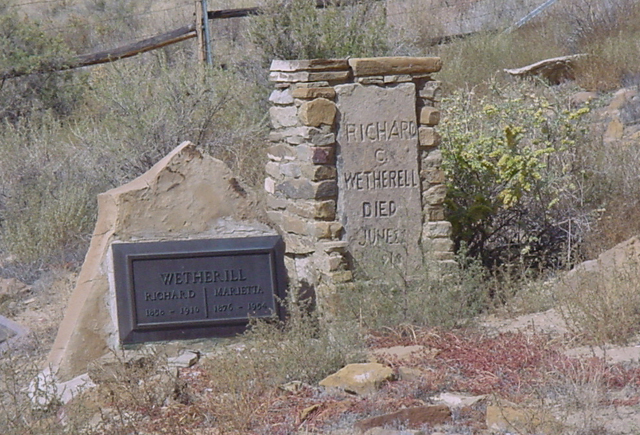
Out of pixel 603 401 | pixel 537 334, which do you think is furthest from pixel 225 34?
pixel 603 401

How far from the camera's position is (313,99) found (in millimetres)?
6168

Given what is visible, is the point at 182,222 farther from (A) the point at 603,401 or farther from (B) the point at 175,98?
(B) the point at 175,98

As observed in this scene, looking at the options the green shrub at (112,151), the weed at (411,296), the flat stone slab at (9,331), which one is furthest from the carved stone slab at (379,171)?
the green shrub at (112,151)

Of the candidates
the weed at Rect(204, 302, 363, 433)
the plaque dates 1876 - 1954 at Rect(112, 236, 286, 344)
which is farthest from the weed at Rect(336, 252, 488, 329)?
the plaque dates 1876 - 1954 at Rect(112, 236, 286, 344)

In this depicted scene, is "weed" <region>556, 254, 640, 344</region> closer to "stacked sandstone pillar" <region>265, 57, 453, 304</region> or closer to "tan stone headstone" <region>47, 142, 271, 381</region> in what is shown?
"stacked sandstone pillar" <region>265, 57, 453, 304</region>

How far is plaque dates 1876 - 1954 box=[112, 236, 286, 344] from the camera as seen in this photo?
5574mm

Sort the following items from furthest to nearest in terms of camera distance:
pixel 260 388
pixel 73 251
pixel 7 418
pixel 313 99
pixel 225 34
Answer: pixel 225 34, pixel 73 251, pixel 313 99, pixel 260 388, pixel 7 418

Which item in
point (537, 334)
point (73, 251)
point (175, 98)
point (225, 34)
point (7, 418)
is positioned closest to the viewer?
point (7, 418)

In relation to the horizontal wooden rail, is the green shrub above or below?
below

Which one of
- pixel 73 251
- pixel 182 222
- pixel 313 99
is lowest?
pixel 73 251

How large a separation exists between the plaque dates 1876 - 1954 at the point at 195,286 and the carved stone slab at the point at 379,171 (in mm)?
773

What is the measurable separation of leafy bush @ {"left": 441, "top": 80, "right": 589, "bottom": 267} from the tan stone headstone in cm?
218

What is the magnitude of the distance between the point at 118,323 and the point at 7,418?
150 centimetres

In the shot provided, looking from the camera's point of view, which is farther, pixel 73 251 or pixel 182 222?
pixel 73 251
